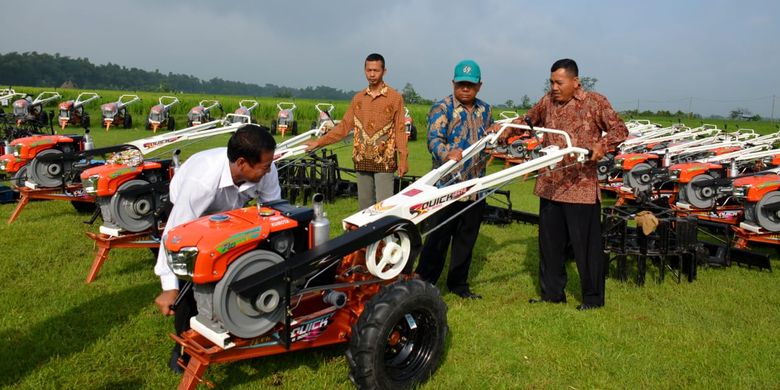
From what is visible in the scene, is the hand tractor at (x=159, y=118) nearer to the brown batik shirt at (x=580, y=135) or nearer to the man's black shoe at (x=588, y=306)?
the brown batik shirt at (x=580, y=135)

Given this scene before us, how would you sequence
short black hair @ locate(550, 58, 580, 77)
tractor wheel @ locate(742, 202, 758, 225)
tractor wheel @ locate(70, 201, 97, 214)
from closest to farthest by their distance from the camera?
short black hair @ locate(550, 58, 580, 77), tractor wheel @ locate(742, 202, 758, 225), tractor wheel @ locate(70, 201, 97, 214)

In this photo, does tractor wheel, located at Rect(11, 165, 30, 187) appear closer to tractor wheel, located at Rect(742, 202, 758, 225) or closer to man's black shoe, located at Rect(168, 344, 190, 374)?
man's black shoe, located at Rect(168, 344, 190, 374)

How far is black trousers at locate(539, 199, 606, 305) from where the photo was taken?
4.69 m

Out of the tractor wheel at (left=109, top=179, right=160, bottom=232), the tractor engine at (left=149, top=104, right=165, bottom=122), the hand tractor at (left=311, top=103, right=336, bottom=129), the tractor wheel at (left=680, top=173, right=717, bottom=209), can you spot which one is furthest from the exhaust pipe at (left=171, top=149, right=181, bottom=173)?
the tractor engine at (left=149, top=104, right=165, bottom=122)

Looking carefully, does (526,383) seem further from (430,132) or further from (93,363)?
(93,363)

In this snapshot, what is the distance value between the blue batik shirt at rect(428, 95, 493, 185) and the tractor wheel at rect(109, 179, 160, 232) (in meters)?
3.23

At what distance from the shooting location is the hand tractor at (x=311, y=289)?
2850 millimetres

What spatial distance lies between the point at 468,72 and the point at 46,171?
21.0ft

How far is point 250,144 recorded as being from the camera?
301 centimetres

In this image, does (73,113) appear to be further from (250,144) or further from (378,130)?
(250,144)

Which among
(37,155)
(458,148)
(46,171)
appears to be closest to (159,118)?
(37,155)

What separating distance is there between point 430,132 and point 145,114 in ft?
101

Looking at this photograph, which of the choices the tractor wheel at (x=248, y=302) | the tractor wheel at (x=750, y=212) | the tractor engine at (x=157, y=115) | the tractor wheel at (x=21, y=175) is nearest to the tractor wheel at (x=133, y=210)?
the tractor wheel at (x=21, y=175)

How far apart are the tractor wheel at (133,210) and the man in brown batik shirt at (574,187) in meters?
4.10
